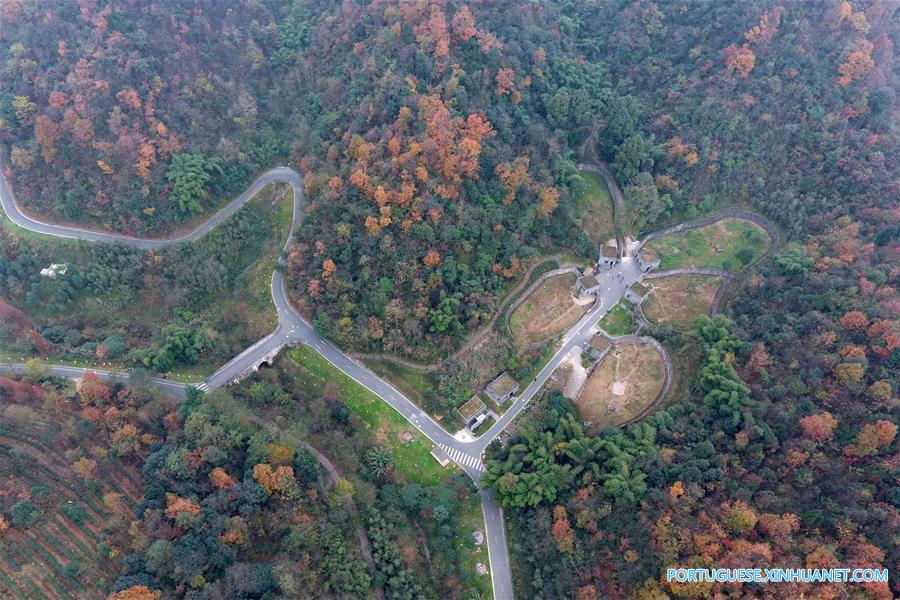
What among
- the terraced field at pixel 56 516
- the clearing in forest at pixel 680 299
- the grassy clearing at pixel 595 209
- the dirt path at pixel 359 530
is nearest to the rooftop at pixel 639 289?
the clearing in forest at pixel 680 299

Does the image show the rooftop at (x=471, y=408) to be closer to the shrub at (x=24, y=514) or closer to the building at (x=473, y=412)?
the building at (x=473, y=412)

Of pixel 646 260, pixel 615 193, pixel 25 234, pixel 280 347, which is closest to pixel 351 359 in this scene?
pixel 280 347

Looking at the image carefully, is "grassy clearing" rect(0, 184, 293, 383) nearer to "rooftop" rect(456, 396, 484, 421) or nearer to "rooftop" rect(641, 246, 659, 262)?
"rooftop" rect(456, 396, 484, 421)

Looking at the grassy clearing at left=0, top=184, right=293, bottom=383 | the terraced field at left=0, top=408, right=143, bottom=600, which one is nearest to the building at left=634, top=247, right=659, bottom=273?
the grassy clearing at left=0, top=184, right=293, bottom=383

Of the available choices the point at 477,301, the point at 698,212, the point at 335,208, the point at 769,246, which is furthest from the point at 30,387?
the point at 769,246

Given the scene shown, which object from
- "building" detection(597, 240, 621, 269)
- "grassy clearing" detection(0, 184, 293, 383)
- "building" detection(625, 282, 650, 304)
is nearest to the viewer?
"grassy clearing" detection(0, 184, 293, 383)

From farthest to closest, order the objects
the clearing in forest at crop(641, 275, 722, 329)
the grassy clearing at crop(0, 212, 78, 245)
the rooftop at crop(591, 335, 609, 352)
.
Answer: the grassy clearing at crop(0, 212, 78, 245), the clearing in forest at crop(641, 275, 722, 329), the rooftop at crop(591, 335, 609, 352)

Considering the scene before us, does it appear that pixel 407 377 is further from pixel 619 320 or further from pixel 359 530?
pixel 619 320
